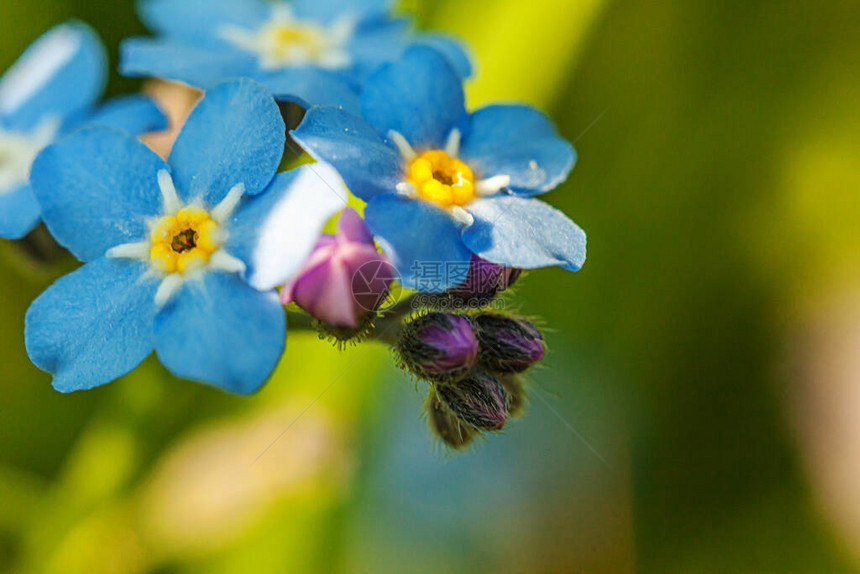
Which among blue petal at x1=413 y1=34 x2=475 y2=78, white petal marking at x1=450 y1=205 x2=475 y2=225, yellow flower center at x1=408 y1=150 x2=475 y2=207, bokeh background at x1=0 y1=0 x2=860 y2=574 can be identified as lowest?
bokeh background at x1=0 y1=0 x2=860 y2=574

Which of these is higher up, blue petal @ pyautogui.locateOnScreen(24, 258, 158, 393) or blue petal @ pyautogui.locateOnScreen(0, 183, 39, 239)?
blue petal @ pyautogui.locateOnScreen(24, 258, 158, 393)

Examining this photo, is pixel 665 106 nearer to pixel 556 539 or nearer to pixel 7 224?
pixel 556 539

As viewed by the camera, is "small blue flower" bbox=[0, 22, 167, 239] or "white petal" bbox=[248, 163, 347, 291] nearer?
"white petal" bbox=[248, 163, 347, 291]

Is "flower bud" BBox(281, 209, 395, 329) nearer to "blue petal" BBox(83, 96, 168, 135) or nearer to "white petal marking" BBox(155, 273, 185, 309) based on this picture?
"white petal marking" BBox(155, 273, 185, 309)

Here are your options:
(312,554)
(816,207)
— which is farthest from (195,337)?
(816,207)

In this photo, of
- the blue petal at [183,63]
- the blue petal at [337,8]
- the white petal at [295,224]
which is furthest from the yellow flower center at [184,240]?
the blue petal at [337,8]

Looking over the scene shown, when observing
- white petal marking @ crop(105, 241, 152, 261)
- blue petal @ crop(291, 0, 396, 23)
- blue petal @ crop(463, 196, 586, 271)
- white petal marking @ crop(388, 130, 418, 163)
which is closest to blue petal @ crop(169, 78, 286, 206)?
white petal marking @ crop(105, 241, 152, 261)
